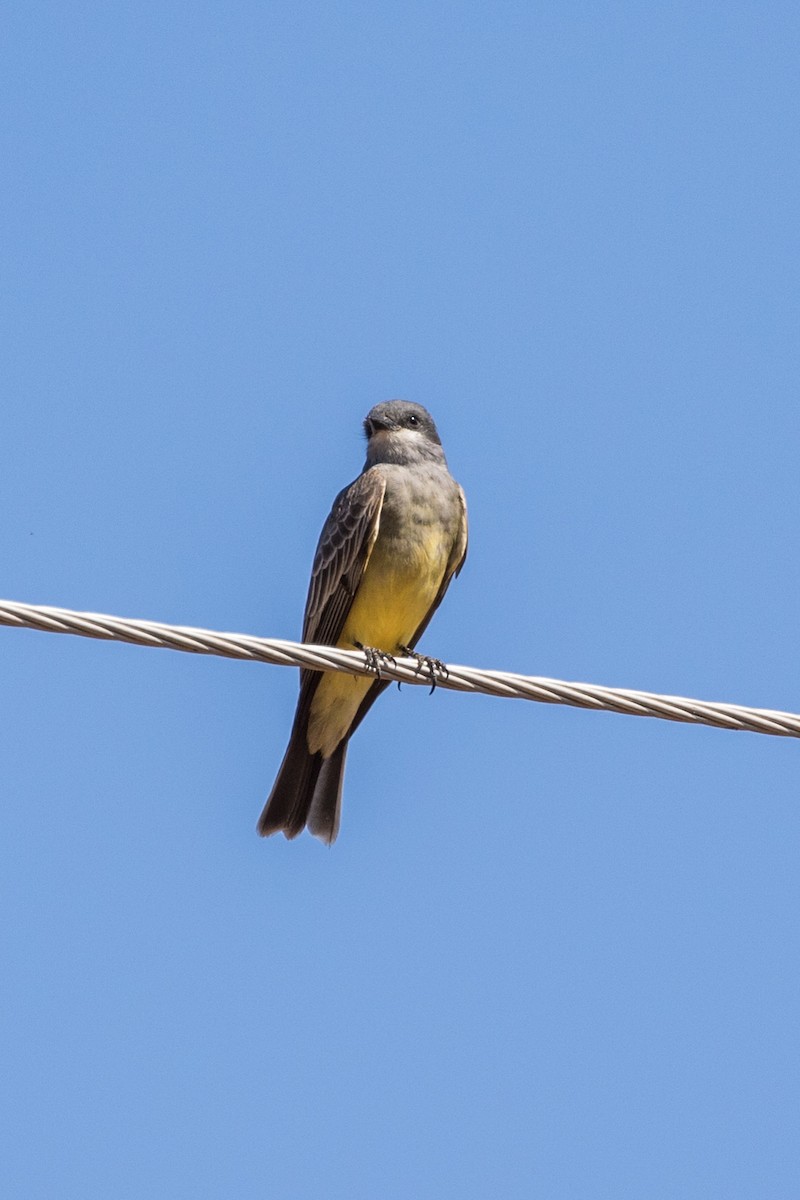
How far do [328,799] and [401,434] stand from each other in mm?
2168

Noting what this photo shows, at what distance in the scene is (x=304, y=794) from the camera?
29.4 feet

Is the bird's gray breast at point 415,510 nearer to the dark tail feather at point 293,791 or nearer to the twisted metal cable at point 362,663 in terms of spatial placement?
the dark tail feather at point 293,791

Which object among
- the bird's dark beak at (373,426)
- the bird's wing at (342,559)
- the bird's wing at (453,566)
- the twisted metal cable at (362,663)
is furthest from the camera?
the bird's dark beak at (373,426)

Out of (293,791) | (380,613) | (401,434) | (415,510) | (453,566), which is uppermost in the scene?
(401,434)

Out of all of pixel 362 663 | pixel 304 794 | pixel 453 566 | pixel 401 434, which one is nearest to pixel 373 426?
pixel 401 434

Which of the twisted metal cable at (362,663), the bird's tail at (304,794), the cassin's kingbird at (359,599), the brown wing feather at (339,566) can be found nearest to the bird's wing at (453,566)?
the cassin's kingbird at (359,599)

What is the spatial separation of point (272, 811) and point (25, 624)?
3.99 m

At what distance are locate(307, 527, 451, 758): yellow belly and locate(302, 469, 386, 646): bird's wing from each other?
0.06 m

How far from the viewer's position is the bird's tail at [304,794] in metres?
8.87

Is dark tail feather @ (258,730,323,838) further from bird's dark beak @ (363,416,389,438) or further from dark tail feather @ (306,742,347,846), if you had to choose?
bird's dark beak @ (363,416,389,438)

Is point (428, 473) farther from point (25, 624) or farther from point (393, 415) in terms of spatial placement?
point (25, 624)

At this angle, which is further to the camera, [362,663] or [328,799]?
[328,799]

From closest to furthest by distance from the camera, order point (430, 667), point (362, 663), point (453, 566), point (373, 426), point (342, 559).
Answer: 1. point (362, 663)
2. point (430, 667)
3. point (342, 559)
4. point (453, 566)
5. point (373, 426)

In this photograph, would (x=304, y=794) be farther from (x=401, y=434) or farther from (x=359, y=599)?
(x=401, y=434)
